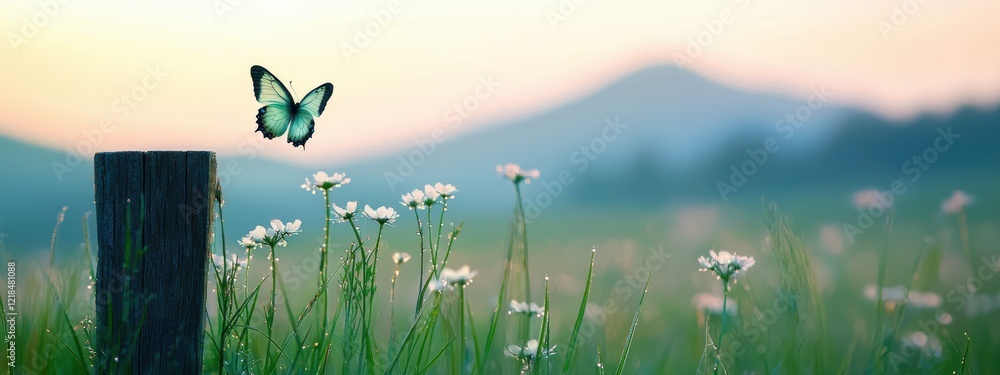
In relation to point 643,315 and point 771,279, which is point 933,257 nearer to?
point 771,279

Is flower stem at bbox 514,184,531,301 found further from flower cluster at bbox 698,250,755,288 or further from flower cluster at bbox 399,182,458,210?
flower cluster at bbox 698,250,755,288

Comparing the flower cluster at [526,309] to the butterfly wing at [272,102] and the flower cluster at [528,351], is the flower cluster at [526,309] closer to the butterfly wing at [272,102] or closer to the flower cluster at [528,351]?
the flower cluster at [528,351]

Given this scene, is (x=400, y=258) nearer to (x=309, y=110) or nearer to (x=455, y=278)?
(x=455, y=278)

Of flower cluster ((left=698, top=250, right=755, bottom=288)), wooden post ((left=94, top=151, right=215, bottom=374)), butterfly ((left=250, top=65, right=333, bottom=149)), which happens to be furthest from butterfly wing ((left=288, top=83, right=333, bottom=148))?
flower cluster ((left=698, top=250, right=755, bottom=288))

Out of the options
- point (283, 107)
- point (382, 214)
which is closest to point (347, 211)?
point (382, 214)

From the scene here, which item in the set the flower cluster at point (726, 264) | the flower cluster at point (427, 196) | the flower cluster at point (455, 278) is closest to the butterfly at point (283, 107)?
Result: the flower cluster at point (427, 196)

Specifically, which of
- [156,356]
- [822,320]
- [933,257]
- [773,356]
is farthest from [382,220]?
[933,257]
